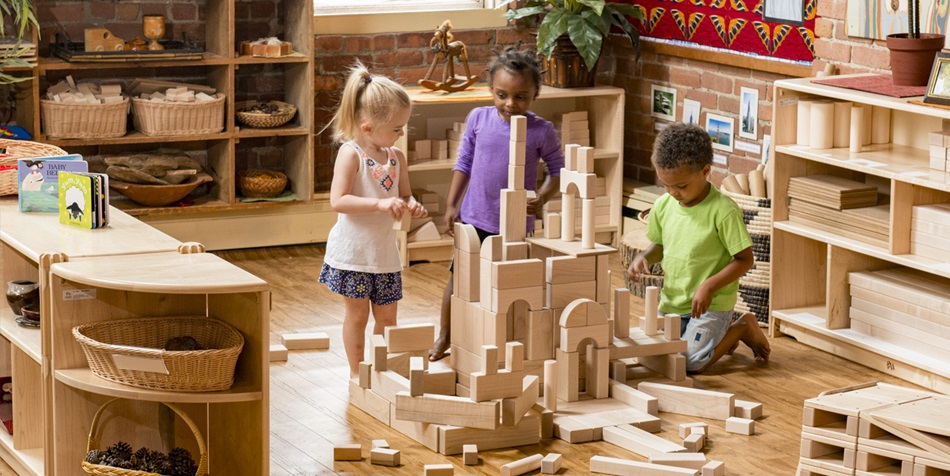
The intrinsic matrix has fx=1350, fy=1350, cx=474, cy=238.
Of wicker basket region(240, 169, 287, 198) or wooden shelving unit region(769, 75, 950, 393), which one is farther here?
wicker basket region(240, 169, 287, 198)

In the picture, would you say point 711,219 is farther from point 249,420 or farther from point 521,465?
point 249,420

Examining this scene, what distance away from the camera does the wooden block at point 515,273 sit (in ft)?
13.0

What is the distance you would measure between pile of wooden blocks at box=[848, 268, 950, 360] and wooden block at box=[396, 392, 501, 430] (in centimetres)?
163

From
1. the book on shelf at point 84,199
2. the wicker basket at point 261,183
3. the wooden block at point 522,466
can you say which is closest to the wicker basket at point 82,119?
the wicker basket at point 261,183

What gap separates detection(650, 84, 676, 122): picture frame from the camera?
21.9 feet

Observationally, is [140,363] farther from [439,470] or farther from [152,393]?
[439,470]

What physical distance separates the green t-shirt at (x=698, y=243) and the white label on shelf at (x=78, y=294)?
6.74 ft

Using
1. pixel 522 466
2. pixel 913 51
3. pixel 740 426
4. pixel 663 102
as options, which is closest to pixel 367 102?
pixel 522 466

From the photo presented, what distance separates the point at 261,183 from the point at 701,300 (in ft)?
8.40

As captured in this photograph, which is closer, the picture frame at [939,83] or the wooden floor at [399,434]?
the wooden floor at [399,434]

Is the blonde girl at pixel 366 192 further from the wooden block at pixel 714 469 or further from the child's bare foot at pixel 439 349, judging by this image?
the wooden block at pixel 714 469

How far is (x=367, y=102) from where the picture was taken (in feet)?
13.8

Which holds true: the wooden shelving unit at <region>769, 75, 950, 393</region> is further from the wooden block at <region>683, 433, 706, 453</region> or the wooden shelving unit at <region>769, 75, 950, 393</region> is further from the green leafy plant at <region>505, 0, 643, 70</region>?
the green leafy plant at <region>505, 0, 643, 70</region>

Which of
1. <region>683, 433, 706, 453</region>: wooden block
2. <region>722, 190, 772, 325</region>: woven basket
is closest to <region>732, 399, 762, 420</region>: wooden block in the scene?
<region>683, 433, 706, 453</region>: wooden block
